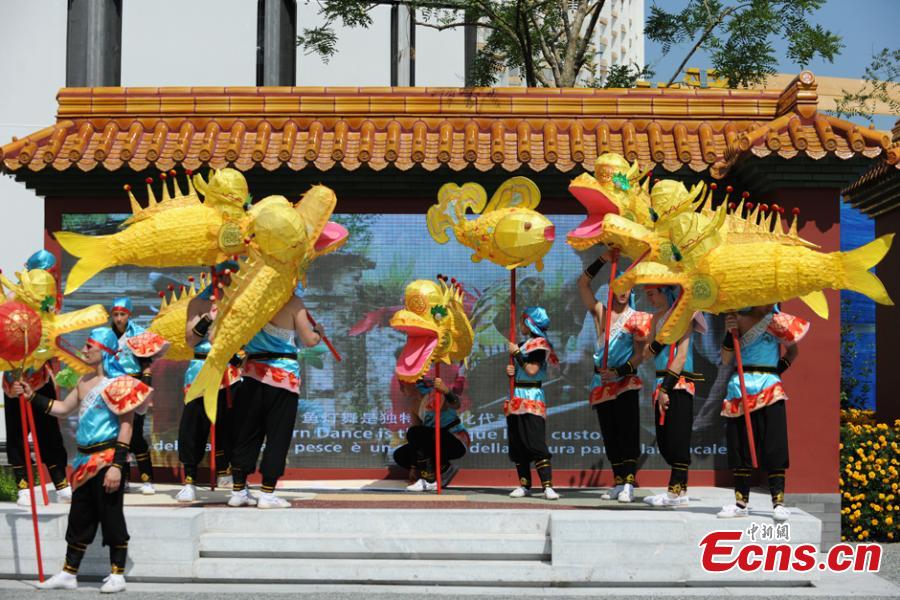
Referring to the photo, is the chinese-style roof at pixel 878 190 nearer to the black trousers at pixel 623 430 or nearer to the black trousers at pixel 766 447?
the black trousers at pixel 623 430

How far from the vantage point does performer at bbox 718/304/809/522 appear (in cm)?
773

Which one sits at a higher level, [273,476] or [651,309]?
[651,309]

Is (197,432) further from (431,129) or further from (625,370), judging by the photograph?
(625,370)

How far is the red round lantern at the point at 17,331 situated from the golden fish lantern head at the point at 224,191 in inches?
54.4

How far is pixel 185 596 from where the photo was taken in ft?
22.3

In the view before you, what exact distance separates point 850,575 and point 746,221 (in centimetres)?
246

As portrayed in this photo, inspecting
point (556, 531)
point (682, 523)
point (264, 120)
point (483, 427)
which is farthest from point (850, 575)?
point (264, 120)

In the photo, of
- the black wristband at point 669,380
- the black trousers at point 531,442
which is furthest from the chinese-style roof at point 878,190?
the black trousers at point 531,442

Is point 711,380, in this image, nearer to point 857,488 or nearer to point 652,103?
point 857,488

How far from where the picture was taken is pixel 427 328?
8.70 m

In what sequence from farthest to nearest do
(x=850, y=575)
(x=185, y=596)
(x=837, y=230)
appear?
(x=837, y=230)
(x=850, y=575)
(x=185, y=596)

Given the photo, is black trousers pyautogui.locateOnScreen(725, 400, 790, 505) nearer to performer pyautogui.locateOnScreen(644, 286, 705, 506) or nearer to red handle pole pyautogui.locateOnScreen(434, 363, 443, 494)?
performer pyautogui.locateOnScreen(644, 286, 705, 506)

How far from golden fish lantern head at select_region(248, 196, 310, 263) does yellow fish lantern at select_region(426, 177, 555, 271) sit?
145 centimetres

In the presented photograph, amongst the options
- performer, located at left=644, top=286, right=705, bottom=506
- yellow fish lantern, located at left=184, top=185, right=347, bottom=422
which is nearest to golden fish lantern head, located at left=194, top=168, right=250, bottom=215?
yellow fish lantern, located at left=184, top=185, right=347, bottom=422
